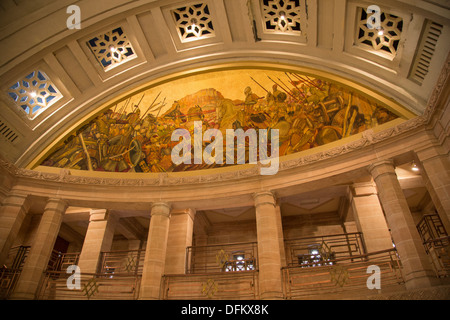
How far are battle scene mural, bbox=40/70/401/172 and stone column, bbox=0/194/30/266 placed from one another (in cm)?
164

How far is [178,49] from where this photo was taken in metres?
12.0

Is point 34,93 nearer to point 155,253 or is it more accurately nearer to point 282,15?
point 155,253

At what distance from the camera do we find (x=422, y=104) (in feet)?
27.6

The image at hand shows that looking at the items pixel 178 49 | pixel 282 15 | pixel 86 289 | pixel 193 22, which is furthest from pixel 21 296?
pixel 282 15

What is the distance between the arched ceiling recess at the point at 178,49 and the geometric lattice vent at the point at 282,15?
1.4 inches

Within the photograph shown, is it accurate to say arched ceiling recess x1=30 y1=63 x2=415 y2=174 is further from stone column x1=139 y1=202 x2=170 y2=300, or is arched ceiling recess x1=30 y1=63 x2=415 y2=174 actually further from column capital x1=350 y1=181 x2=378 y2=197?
column capital x1=350 y1=181 x2=378 y2=197

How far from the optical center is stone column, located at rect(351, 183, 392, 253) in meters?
9.49

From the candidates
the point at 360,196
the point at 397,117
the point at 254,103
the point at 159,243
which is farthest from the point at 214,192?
the point at 397,117

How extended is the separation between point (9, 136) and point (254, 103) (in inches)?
324

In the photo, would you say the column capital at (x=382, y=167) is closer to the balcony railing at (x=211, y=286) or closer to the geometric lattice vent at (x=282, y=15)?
the balcony railing at (x=211, y=286)

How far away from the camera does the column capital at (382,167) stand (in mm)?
8242

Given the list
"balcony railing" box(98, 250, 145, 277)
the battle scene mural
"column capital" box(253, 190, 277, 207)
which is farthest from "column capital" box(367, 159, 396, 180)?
"balcony railing" box(98, 250, 145, 277)
